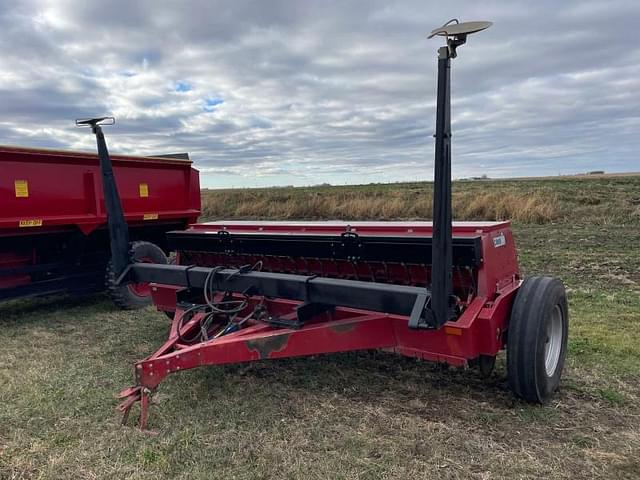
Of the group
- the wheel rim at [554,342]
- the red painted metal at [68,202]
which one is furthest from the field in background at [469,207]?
the wheel rim at [554,342]

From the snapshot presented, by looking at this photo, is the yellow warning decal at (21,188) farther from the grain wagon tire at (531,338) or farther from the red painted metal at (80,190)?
the grain wagon tire at (531,338)

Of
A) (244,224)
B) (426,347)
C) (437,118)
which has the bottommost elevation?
(426,347)

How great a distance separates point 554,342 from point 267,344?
1.95 meters

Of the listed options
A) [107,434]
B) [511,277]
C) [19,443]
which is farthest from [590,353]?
[19,443]

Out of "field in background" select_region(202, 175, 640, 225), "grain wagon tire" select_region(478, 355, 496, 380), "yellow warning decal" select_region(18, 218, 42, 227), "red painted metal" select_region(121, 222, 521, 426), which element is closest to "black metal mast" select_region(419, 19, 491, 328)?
"red painted metal" select_region(121, 222, 521, 426)

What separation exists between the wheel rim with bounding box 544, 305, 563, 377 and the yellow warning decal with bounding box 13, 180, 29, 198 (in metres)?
5.04

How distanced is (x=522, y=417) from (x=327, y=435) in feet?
3.87

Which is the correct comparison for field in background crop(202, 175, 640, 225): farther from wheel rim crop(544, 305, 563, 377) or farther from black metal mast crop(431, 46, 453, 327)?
black metal mast crop(431, 46, 453, 327)

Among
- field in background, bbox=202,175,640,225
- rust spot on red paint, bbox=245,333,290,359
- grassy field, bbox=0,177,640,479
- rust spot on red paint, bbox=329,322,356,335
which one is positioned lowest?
grassy field, bbox=0,177,640,479

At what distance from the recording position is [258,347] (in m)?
3.21

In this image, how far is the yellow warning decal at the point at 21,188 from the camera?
5.34m

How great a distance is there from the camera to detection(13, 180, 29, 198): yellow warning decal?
5336 mm

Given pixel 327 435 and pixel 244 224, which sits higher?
pixel 244 224

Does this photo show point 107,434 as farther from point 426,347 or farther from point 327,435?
point 426,347
